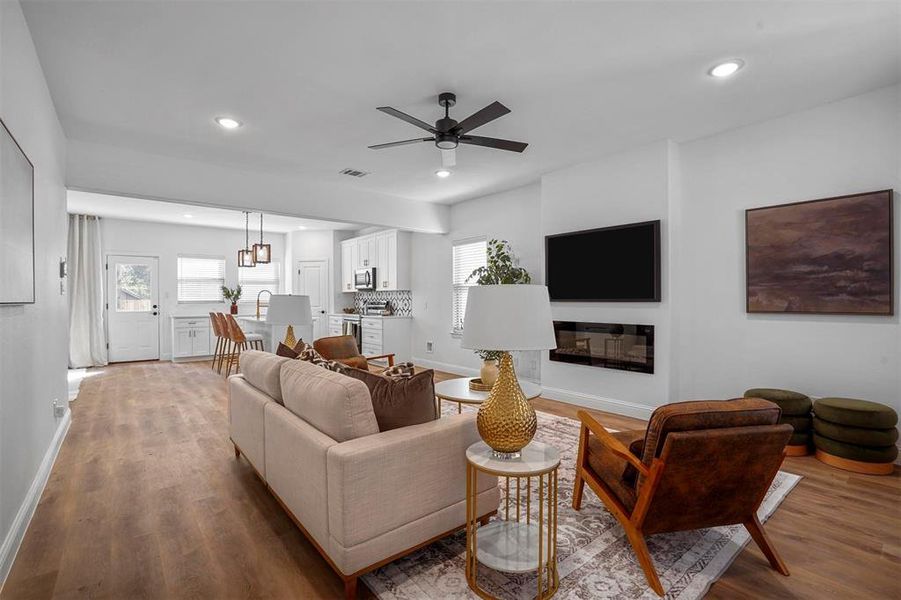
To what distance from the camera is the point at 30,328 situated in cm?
240

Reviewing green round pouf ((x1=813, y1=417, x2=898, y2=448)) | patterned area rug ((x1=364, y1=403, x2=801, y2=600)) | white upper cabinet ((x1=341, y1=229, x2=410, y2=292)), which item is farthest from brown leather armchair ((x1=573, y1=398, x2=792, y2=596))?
white upper cabinet ((x1=341, y1=229, x2=410, y2=292))

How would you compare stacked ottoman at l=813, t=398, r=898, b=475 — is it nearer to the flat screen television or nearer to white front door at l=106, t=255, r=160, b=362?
the flat screen television

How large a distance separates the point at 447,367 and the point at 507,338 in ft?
17.0

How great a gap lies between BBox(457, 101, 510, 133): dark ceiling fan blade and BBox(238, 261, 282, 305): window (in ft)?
24.2

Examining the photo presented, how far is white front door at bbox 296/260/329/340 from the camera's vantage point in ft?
29.6

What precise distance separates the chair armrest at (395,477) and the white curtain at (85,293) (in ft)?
26.3

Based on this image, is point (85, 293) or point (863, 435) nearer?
point (863, 435)

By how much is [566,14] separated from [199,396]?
554 cm

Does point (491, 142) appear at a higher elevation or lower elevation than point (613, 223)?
higher

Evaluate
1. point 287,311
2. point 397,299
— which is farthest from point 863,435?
point 397,299

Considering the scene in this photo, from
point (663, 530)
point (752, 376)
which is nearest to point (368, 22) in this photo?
point (663, 530)

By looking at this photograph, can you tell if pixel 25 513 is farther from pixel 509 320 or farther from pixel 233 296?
pixel 233 296

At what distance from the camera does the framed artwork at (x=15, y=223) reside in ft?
5.70

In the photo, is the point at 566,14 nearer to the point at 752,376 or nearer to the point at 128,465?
the point at 752,376
